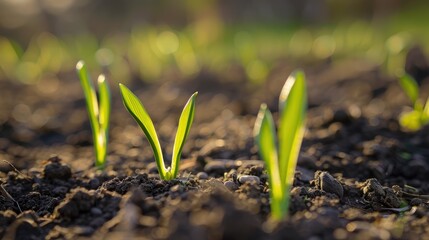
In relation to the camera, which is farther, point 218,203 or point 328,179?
point 328,179

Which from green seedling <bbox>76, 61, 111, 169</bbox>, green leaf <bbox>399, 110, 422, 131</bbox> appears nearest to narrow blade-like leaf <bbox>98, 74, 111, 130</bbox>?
green seedling <bbox>76, 61, 111, 169</bbox>

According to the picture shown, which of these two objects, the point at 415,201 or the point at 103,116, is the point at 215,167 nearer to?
the point at 103,116

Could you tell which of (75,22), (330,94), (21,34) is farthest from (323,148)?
(75,22)

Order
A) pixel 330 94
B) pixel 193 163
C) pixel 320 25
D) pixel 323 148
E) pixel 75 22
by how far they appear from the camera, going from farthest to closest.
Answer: pixel 75 22 < pixel 320 25 < pixel 330 94 < pixel 323 148 < pixel 193 163

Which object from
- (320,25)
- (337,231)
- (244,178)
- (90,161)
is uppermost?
(320,25)

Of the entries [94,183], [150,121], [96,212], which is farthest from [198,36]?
[96,212]

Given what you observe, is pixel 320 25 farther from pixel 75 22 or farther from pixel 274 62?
pixel 75 22

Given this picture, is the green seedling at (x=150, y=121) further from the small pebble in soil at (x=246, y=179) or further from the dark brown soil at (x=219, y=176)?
the small pebble in soil at (x=246, y=179)
